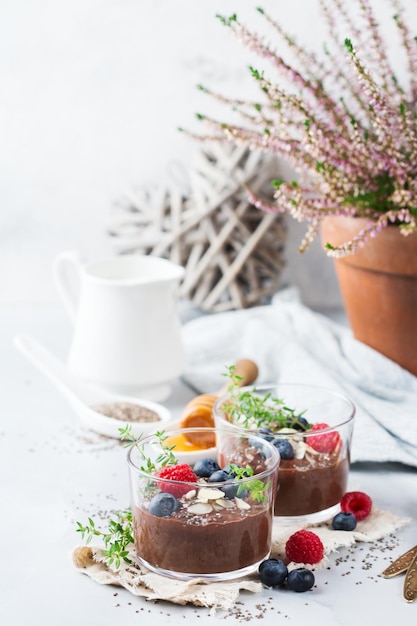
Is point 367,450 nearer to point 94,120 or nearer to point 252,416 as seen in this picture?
point 252,416

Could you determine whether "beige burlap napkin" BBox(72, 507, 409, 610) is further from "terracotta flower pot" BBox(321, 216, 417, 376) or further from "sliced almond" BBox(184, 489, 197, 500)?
"terracotta flower pot" BBox(321, 216, 417, 376)

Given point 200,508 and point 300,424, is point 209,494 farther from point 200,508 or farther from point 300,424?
point 300,424

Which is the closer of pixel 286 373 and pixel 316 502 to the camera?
pixel 316 502

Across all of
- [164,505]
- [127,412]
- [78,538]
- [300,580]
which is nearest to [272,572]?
[300,580]

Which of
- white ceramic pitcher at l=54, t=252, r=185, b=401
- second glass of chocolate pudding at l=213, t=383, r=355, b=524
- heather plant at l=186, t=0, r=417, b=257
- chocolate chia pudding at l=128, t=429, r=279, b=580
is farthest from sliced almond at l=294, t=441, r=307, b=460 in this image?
white ceramic pitcher at l=54, t=252, r=185, b=401

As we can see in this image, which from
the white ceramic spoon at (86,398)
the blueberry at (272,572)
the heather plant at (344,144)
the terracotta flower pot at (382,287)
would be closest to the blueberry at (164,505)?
the blueberry at (272,572)

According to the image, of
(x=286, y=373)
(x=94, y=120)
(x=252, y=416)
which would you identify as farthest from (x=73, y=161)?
(x=252, y=416)

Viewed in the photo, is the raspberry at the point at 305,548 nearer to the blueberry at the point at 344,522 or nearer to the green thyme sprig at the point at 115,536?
the blueberry at the point at 344,522
